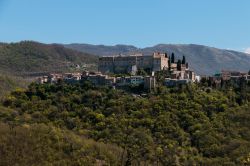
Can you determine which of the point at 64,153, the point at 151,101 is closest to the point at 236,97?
the point at 151,101

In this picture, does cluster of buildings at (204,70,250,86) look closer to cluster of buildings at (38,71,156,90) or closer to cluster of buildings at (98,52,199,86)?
cluster of buildings at (98,52,199,86)

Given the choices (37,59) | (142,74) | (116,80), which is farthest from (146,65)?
(37,59)

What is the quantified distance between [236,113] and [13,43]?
91438 mm

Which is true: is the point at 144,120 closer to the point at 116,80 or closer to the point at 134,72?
the point at 116,80

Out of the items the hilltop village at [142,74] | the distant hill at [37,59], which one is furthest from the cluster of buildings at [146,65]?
the distant hill at [37,59]

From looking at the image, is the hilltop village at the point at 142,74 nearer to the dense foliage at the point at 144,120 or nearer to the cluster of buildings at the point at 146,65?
the cluster of buildings at the point at 146,65

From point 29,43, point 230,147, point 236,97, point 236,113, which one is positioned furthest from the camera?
point 29,43

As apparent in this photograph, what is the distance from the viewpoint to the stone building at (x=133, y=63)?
49781 millimetres

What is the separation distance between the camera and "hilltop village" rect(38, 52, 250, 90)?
4584 cm

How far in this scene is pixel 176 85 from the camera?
149ft

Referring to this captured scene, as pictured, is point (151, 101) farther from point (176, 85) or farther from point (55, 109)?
point (55, 109)

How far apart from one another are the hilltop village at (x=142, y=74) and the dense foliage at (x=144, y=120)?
1.11 metres

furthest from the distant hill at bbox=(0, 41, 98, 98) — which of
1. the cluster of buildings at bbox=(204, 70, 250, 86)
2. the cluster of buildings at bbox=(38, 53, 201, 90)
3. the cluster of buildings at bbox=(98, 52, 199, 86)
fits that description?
the cluster of buildings at bbox=(204, 70, 250, 86)

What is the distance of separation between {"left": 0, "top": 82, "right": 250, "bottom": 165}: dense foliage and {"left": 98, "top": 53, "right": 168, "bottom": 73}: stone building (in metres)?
5.33
